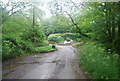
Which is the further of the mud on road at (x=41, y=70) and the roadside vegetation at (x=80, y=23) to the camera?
the roadside vegetation at (x=80, y=23)

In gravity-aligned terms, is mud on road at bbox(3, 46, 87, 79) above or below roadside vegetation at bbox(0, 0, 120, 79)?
below

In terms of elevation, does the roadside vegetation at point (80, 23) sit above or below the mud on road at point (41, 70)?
above

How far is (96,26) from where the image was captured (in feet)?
12.7

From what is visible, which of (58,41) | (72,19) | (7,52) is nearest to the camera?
(7,52)

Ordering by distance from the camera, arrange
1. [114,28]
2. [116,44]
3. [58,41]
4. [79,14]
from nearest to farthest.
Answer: [116,44] < [114,28] < [79,14] < [58,41]

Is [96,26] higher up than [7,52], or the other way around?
[96,26]

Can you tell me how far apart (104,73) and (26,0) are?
→ 605cm

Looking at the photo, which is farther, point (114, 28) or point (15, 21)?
point (15, 21)

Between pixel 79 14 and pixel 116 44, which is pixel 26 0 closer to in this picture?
pixel 79 14

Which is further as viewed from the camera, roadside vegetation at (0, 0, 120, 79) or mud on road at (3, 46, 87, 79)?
roadside vegetation at (0, 0, 120, 79)

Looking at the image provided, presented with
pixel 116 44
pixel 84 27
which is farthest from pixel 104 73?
pixel 84 27

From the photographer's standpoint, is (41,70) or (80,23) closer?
(41,70)

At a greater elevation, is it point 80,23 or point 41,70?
point 80,23

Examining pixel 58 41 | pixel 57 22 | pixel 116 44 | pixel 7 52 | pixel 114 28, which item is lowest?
pixel 58 41
